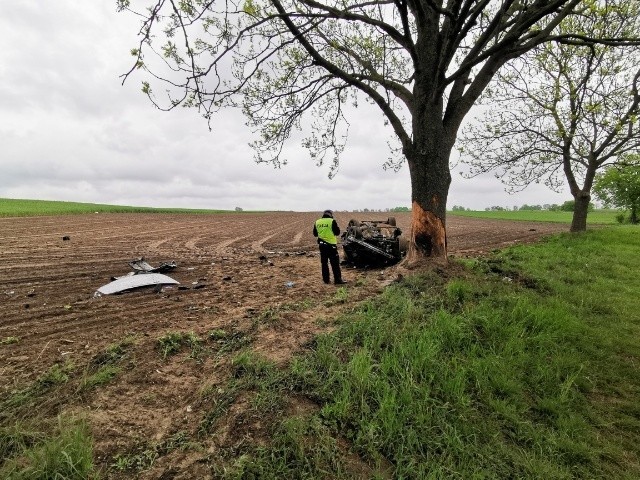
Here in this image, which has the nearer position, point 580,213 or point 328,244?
point 328,244

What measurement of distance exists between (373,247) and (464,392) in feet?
21.7

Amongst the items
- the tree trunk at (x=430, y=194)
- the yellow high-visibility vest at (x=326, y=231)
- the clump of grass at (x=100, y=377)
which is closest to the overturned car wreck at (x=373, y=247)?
the yellow high-visibility vest at (x=326, y=231)

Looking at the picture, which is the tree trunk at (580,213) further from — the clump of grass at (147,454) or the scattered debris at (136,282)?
the clump of grass at (147,454)

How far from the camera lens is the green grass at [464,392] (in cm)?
287

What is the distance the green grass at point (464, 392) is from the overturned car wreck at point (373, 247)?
4.24 meters

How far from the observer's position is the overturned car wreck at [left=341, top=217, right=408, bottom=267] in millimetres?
10250

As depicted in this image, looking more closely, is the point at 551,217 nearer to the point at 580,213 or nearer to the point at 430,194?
the point at 580,213

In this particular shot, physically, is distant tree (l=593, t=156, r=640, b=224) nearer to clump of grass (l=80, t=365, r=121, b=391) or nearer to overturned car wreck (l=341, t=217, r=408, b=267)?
overturned car wreck (l=341, t=217, r=408, b=267)

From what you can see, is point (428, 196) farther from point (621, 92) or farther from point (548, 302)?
point (621, 92)

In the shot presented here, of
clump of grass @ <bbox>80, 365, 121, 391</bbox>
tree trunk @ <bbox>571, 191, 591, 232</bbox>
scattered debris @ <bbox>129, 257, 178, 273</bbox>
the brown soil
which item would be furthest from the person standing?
tree trunk @ <bbox>571, 191, 591, 232</bbox>

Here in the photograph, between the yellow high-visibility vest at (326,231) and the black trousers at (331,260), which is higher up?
the yellow high-visibility vest at (326,231)

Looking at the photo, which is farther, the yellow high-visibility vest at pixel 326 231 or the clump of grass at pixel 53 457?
the yellow high-visibility vest at pixel 326 231

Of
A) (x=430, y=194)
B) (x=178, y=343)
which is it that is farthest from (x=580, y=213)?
(x=178, y=343)

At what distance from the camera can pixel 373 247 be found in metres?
10.2
